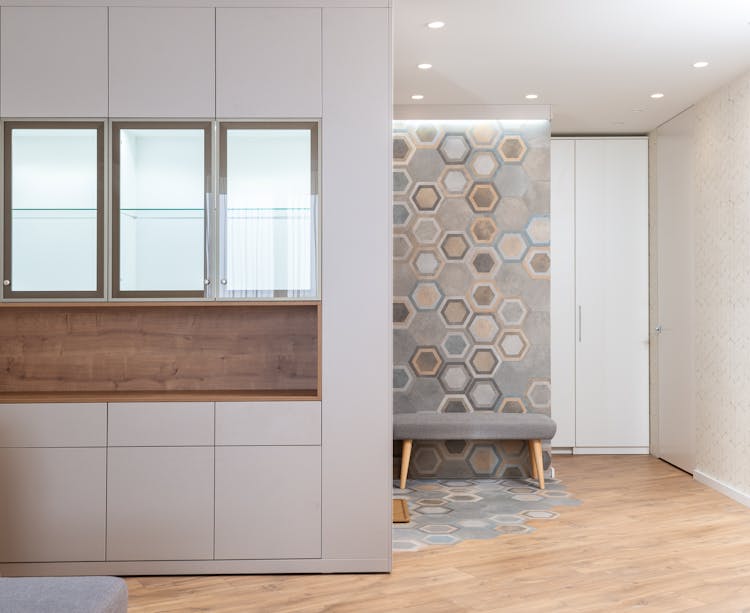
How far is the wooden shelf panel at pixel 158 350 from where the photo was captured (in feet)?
12.8

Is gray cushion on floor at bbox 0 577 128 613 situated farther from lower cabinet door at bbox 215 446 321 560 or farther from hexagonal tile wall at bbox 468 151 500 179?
hexagonal tile wall at bbox 468 151 500 179

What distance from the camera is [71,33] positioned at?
11.8ft

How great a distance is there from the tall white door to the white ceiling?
1.27 feet

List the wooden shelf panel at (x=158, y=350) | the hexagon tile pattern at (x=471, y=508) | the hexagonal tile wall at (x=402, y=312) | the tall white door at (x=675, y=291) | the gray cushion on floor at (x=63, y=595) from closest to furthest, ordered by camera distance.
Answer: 1. the gray cushion on floor at (x=63, y=595)
2. the wooden shelf panel at (x=158, y=350)
3. the hexagon tile pattern at (x=471, y=508)
4. the hexagonal tile wall at (x=402, y=312)
5. the tall white door at (x=675, y=291)

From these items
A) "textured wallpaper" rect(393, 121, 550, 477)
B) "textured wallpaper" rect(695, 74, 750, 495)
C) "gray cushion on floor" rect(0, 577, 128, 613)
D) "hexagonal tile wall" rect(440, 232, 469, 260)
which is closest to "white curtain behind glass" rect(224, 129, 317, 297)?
"gray cushion on floor" rect(0, 577, 128, 613)

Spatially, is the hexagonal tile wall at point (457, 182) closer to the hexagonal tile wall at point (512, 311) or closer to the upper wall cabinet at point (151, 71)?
the hexagonal tile wall at point (512, 311)

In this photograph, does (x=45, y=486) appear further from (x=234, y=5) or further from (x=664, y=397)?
(x=664, y=397)

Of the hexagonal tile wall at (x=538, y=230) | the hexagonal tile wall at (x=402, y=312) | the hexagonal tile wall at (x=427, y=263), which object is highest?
the hexagonal tile wall at (x=538, y=230)

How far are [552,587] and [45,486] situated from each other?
7.54 ft

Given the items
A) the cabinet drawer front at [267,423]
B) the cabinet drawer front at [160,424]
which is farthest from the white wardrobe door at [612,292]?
the cabinet drawer front at [160,424]

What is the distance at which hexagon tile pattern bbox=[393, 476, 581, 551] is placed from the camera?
4234 mm

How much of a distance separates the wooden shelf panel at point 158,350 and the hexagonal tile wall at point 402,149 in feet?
6.84

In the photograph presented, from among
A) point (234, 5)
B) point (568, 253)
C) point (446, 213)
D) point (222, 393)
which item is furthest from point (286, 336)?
point (568, 253)

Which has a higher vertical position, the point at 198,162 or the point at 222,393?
the point at 198,162
